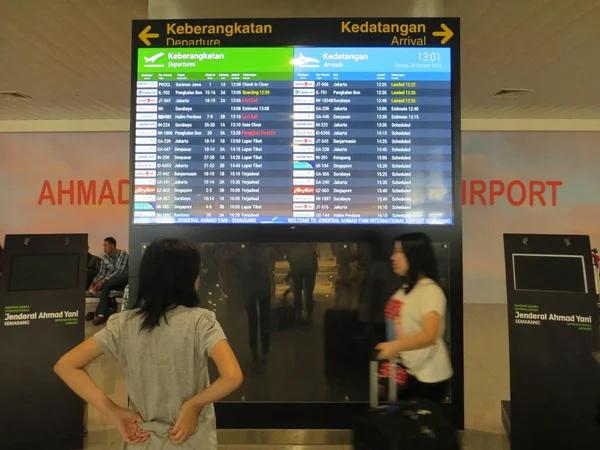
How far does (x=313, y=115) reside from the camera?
2965 mm

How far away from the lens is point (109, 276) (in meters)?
7.34

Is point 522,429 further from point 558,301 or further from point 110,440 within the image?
point 110,440

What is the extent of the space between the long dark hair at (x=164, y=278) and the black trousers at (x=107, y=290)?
5789 millimetres

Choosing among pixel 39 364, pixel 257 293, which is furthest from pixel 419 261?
pixel 39 364

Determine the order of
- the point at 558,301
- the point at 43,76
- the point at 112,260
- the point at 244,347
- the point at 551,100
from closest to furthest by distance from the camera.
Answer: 1. the point at 558,301
2. the point at 244,347
3. the point at 43,76
4. the point at 551,100
5. the point at 112,260

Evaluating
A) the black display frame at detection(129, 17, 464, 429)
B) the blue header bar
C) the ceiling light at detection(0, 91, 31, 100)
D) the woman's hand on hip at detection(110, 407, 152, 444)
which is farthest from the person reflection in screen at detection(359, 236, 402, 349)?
the ceiling light at detection(0, 91, 31, 100)

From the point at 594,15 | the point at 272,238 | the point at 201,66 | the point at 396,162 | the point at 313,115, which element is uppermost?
the point at 594,15

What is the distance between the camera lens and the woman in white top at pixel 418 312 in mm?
2166

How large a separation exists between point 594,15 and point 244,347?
3946 millimetres

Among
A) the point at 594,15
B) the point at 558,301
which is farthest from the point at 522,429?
the point at 594,15

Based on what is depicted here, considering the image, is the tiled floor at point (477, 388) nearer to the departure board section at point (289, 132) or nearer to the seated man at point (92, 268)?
the departure board section at point (289, 132)

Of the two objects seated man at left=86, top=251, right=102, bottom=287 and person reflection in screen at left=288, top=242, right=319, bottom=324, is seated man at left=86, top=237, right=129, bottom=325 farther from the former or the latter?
person reflection in screen at left=288, top=242, right=319, bottom=324

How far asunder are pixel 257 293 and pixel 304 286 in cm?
30

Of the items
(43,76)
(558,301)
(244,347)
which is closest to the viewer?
(558,301)
